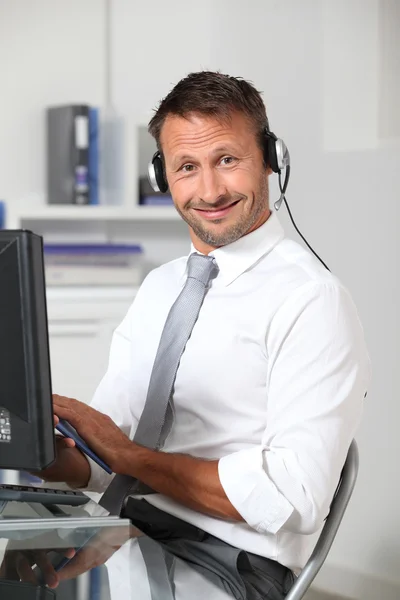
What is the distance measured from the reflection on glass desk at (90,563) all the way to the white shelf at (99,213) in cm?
231

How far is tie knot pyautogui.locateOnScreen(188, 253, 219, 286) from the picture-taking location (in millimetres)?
1596

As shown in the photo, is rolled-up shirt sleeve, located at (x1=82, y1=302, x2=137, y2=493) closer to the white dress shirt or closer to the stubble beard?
the white dress shirt

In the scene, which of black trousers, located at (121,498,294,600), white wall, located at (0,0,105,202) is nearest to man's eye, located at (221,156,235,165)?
black trousers, located at (121,498,294,600)

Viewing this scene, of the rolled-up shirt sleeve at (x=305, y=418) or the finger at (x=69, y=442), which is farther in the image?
the finger at (x=69, y=442)

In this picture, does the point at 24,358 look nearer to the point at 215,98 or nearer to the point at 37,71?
the point at 215,98

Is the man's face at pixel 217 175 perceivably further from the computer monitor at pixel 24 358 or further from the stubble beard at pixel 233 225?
the computer monitor at pixel 24 358

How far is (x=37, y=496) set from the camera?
52.2 inches

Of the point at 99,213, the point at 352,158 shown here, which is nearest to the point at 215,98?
the point at 352,158

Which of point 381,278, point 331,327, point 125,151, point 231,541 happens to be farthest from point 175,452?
point 125,151

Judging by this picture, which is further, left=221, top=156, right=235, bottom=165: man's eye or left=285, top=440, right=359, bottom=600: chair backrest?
left=221, top=156, right=235, bottom=165: man's eye

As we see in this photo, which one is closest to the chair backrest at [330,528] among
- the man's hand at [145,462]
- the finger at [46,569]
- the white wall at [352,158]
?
the man's hand at [145,462]

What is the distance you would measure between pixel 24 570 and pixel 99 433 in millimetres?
372

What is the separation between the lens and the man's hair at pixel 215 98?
1553mm

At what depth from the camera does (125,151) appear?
11.8 feet
